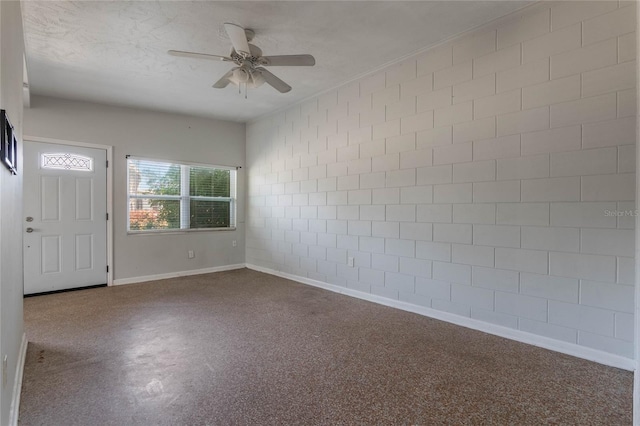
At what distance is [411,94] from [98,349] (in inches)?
152

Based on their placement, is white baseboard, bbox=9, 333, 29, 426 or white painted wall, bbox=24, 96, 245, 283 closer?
white baseboard, bbox=9, 333, 29, 426

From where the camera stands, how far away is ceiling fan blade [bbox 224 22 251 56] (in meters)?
2.39

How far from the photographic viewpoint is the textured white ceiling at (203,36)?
8.73ft

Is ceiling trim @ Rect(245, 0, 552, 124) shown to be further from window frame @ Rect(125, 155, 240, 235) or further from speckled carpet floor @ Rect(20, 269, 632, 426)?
speckled carpet floor @ Rect(20, 269, 632, 426)

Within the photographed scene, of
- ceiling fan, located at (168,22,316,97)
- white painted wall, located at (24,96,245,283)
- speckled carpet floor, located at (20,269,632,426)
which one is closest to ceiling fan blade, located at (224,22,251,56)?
ceiling fan, located at (168,22,316,97)

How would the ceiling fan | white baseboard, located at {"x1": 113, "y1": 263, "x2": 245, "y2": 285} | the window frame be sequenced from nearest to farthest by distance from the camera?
the ceiling fan
white baseboard, located at {"x1": 113, "y1": 263, "x2": 245, "y2": 285}
the window frame

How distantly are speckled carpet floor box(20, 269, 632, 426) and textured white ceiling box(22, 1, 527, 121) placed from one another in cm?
278

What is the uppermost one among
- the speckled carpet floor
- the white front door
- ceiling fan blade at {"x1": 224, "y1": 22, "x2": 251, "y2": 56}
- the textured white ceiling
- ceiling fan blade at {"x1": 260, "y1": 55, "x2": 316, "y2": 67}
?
the textured white ceiling

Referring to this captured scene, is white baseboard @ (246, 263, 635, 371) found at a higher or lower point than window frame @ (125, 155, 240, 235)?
lower

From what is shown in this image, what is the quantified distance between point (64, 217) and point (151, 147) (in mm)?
1597

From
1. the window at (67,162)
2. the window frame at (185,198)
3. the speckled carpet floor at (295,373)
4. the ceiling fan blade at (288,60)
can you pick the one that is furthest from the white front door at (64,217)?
the ceiling fan blade at (288,60)

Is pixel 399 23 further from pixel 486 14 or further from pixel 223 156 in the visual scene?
pixel 223 156

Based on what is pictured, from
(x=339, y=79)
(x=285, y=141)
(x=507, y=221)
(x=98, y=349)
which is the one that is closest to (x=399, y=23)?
Result: (x=339, y=79)

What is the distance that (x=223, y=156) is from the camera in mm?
6023
